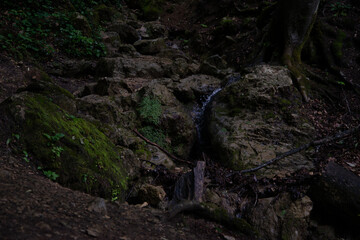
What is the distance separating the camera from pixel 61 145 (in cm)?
281

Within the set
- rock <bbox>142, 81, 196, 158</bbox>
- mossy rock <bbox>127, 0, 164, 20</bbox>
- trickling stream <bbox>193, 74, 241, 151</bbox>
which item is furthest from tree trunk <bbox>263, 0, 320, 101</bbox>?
mossy rock <bbox>127, 0, 164, 20</bbox>

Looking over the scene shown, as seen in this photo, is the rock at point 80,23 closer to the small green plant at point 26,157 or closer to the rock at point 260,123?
the rock at point 260,123

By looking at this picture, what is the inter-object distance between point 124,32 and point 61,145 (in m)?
10.7

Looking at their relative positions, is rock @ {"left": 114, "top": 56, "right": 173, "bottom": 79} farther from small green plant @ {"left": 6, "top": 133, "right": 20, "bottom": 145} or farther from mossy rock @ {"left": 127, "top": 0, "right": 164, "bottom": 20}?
mossy rock @ {"left": 127, "top": 0, "right": 164, "bottom": 20}

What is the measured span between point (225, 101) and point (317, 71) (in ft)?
12.7

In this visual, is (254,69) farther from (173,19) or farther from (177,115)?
(173,19)

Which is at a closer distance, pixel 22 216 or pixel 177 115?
pixel 22 216

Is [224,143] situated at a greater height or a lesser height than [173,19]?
lesser

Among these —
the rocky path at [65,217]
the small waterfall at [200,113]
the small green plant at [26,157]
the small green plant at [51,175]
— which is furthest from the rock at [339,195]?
the small green plant at [26,157]

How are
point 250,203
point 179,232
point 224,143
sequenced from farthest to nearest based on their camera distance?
point 224,143 < point 250,203 < point 179,232

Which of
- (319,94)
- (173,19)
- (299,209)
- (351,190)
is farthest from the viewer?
(173,19)

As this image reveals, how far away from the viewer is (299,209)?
338 centimetres

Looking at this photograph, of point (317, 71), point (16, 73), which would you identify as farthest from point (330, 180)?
point (16, 73)

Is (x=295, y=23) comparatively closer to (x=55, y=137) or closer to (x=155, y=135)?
(x=155, y=135)
